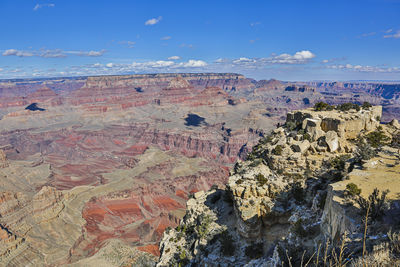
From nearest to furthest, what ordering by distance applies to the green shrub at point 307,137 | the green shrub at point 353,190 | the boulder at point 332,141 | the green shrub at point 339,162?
the green shrub at point 353,190
the green shrub at point 339,162
the boulder at point 332,141
the green shrub at point 307,137

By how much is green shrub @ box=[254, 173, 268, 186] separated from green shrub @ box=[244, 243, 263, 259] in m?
5.39

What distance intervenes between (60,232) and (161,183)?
4573cm

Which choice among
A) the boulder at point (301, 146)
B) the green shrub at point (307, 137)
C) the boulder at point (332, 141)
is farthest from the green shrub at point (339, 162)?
the green shrub at point (307, 137)

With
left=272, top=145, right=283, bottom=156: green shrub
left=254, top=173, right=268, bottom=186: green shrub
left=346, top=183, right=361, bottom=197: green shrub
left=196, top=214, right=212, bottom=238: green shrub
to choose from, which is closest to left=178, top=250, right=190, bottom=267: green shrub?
left=196, top=214, right=212, bottom=238: green shrub

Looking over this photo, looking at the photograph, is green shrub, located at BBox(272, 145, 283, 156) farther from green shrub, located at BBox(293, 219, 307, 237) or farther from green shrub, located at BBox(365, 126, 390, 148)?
green shrub, located at BBox(365, 126, 390, 148)

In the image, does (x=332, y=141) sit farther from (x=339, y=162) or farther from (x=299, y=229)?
(x=299, y=229)

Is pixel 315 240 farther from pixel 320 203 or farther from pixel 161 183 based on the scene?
pixel 161 183

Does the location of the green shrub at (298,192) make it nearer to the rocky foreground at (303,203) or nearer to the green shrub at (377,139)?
the rocky foreground at (303,203)

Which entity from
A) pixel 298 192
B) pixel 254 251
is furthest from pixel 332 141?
pixel 254 251

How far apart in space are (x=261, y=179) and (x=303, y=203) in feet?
14.3

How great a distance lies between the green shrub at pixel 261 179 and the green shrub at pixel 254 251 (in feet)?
17.7

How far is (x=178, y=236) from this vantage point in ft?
96.7

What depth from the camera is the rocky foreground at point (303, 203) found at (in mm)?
12977

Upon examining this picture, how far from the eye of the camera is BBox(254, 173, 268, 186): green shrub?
2342cm
